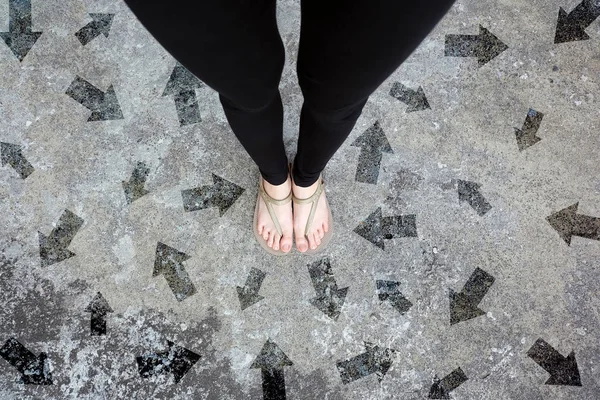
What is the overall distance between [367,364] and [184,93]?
0.87m

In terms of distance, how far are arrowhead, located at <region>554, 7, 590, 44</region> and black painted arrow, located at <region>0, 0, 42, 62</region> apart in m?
1.48

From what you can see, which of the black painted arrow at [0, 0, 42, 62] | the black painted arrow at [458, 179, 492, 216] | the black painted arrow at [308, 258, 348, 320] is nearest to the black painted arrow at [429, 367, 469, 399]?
the black painted arrow at [308, 258, 348, 320]

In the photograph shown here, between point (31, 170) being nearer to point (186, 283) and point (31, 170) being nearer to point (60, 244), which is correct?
point (60, 244)

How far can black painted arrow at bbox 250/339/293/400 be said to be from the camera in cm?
112

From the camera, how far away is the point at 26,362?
3.71 ft

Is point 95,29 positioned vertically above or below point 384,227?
above

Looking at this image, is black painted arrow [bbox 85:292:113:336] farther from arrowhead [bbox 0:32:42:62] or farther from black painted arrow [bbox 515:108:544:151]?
black painted arrow [bbox 515:108:544:151]

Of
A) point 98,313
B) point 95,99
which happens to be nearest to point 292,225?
point 98,313

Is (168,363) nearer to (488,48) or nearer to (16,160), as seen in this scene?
(16,160)

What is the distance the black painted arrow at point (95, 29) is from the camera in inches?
50.1

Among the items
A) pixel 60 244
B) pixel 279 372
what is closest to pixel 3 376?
pixel 60 244

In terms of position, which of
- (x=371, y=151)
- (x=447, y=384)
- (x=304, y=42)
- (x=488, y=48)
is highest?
(x=304, y=42)

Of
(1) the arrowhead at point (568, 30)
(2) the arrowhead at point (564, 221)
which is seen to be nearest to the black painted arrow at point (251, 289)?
(2) the arrowhead at point (564, 221)

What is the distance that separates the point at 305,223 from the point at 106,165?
56cm
